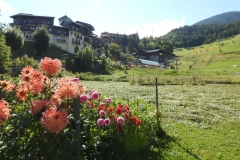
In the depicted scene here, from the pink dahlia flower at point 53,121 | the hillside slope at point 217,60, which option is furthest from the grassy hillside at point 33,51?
the pink dahlia flower at point 53,121

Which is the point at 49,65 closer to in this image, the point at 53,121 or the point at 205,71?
the point at 53,121

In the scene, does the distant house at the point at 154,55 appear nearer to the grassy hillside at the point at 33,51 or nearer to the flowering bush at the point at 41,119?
the grassy hillside at the point at 33,51

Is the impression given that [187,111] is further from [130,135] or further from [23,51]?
[23,51]

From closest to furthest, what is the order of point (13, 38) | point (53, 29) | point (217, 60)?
point (13, 38) → point (53, 29) → point (217, 60)

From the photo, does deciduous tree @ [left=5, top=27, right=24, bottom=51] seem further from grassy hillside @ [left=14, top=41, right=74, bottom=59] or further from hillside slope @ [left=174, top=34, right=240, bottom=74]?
hillside slope @ [left=174, top=34, right=240, bottom=74]

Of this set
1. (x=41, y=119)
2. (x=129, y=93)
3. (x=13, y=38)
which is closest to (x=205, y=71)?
(x=129, y=93)

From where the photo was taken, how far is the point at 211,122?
991cm

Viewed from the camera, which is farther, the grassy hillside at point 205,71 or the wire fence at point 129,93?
the grassy hillside at point 205,71

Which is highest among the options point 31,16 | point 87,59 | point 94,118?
point 31,16

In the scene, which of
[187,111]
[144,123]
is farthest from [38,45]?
[144,123]

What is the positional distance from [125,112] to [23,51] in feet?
178

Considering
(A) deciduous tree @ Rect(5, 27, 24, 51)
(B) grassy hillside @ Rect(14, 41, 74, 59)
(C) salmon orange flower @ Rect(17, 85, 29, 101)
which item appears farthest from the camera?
(B) grassy hillside @ Rect(14, 41, 74, 59)

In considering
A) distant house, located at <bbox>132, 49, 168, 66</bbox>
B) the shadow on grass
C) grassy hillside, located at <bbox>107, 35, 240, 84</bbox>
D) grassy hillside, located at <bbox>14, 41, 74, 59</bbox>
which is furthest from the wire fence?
distant house, located at <bbox>132, 49, 168, 66</bbox>

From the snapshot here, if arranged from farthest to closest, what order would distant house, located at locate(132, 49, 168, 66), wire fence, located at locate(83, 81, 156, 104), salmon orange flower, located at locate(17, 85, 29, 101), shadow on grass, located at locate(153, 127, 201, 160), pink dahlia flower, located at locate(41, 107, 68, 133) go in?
1. distant house, located at locate(132, 49, 168, 66)
2. wire fence, located at locate(83, 81, 156, 104)
3. shadow on grass, located at locate(153, 127, 201, 160)
4. salmon orange flower, located at locate(17, 85, 29, 101)
5. pink dahlia flower, located at locate(41, 107, 68, 133)
